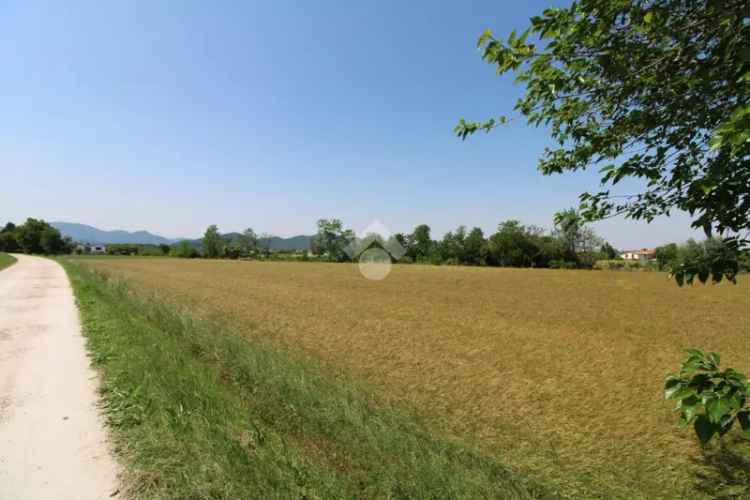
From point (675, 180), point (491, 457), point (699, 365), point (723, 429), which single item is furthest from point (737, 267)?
point (491, 457)

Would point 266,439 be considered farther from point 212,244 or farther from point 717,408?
point 212,244

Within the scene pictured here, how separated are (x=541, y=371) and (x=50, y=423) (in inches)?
321

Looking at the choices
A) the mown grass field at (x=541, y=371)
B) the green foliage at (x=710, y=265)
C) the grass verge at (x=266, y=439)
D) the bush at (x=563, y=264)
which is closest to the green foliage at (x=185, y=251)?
the bush at (x=563, y=264)

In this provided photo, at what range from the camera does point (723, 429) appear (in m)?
1.42

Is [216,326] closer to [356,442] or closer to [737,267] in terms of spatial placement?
[356,442]

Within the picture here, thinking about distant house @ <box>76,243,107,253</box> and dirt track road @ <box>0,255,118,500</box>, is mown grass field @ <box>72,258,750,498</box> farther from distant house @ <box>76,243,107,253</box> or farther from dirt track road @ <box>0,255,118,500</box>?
distant house @ <box>76,243,107,253</box>

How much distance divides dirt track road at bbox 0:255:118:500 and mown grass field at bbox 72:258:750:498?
88.2 inches

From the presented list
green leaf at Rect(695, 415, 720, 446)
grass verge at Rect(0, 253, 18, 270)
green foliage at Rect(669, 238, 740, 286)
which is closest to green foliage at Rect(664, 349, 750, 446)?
green leaf at Rect(695, 415, 720, 446)

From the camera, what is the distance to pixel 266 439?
355 cm

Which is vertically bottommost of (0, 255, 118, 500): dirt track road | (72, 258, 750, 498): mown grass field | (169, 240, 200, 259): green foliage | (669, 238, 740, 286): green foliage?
(72, 258, 750, 498): mown grass field

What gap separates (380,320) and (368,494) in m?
9.23

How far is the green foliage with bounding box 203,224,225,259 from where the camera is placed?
392 ft

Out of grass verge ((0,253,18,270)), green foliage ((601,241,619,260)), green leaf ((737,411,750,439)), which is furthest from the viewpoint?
green foliage ((601,241,619,260))

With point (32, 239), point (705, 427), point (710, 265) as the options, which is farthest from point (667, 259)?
point (32, 239)
